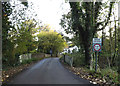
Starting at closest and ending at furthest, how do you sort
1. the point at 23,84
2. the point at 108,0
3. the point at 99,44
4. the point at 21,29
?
the point at 23,84 → the point at 99,44 → the point at 108,0 → the point at 21,29

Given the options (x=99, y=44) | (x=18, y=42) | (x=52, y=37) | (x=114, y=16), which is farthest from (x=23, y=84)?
(x=52, y=37)

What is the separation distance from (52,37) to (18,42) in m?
27.5

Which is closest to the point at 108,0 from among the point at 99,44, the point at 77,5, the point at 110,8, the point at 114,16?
the point at 110,8

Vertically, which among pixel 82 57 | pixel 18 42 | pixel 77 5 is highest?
pixel 77 5

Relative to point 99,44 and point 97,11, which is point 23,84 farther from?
point 97,11

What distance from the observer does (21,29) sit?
11680mm

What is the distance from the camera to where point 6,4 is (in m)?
8.60

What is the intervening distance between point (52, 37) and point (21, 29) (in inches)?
1089

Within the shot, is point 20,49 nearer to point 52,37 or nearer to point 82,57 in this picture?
point 82,57

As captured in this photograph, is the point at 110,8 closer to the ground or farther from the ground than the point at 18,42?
farther from the ground

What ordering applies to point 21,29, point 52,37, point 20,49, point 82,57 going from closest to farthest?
point 21,29 < point 20,49 < point 82,57 < point 52,37

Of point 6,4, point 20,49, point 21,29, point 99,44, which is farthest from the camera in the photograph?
point 20,49

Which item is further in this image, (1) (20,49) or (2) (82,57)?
(2) (82,57)

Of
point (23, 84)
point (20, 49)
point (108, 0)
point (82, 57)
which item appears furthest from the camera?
point (82, 57)
